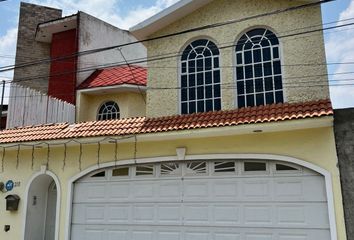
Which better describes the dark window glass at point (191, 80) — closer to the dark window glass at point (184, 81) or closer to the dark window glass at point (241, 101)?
the dark window glass at point (184, 81)

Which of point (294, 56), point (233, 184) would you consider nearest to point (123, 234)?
point (233, 184)

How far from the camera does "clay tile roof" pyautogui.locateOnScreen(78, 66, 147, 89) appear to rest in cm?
1501

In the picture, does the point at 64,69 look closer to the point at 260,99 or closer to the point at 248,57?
the point at 248,57

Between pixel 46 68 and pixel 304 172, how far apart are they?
54.5 feet

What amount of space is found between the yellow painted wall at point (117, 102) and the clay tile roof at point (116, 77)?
1.87 feet

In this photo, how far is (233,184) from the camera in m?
9.10

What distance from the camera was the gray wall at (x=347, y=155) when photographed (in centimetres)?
771

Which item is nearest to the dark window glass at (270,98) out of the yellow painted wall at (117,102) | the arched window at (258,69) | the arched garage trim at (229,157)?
the arched window at (258,69)

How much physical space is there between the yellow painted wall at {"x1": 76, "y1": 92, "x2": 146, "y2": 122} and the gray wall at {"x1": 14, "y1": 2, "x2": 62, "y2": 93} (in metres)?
5.32

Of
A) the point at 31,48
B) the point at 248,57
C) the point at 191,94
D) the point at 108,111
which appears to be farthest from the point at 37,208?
the point at 31,48

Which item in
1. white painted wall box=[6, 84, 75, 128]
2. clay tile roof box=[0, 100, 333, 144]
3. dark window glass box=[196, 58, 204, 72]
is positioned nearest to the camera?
Result: clay tile roof box=[0, 100, 333, 144]

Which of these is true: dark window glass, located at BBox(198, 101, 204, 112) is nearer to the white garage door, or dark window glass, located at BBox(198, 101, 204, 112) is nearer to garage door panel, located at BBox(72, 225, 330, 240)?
the white garage door

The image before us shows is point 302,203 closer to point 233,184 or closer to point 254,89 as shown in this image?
point 233,184

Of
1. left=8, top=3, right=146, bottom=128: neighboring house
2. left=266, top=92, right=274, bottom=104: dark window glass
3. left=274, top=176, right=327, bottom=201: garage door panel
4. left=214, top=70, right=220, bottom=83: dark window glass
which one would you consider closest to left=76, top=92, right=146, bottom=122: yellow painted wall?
left=8, top=3, right=146, bottom=128: neighboring house
